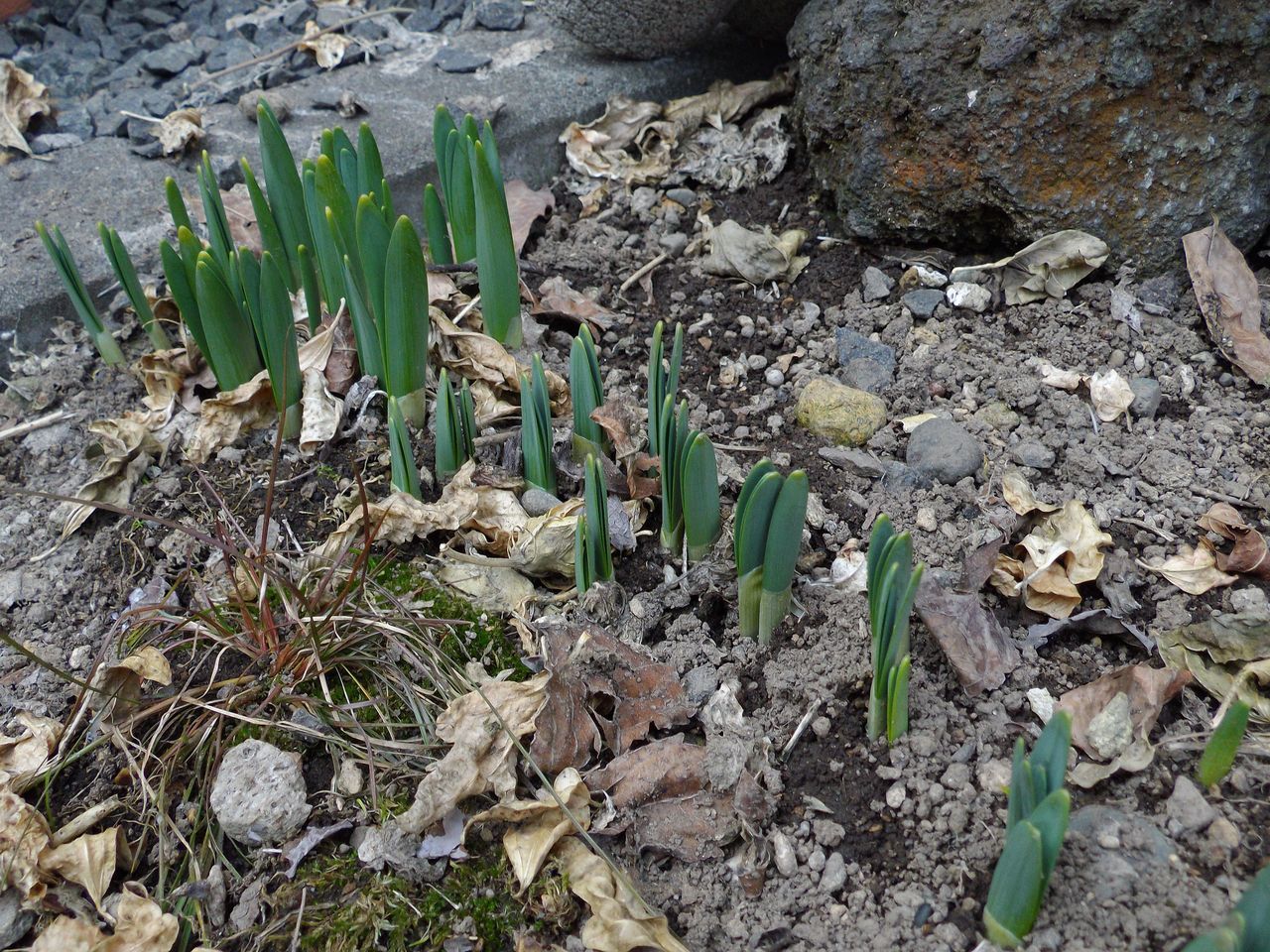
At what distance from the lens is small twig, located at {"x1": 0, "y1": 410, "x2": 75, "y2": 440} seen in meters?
2.42

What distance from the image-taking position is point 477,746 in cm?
166

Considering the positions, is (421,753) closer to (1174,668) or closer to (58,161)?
(1174,668)

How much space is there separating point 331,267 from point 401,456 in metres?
0.50

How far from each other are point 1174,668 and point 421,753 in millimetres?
1196

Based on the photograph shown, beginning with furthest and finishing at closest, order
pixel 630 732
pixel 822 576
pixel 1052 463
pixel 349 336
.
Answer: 1. pixel 349 336
2. pixel 1052 463
3. pixel 822 576
4. pixel 630 732

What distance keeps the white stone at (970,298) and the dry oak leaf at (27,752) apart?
2.07 metres

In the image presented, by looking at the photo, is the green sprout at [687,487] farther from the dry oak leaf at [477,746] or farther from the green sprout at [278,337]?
the green sprout at [278,337]

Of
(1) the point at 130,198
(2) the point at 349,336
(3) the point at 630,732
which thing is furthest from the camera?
(1) the point at 130,198

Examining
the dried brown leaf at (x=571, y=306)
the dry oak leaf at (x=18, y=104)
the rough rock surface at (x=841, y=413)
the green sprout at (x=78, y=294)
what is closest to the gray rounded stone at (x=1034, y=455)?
the rough rock surface at (x=841, y=413)

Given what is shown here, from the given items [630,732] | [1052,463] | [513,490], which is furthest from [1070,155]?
[630,732]

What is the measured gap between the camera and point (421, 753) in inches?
68.0

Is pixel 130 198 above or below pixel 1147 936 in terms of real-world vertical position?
above

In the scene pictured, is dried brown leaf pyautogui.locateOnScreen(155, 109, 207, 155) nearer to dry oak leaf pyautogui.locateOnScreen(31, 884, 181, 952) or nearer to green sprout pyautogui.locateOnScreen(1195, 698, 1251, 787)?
dry oak leaf pyautogui.locateOnScreen(31, 884, 181, 952)

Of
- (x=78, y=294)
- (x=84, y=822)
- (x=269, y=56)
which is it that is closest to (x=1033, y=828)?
(x=84, y=822)
